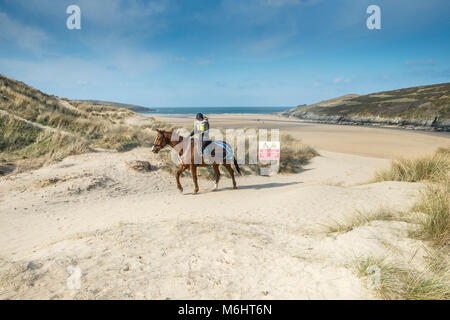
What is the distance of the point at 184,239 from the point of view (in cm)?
453

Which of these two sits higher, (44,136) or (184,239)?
(44,136)

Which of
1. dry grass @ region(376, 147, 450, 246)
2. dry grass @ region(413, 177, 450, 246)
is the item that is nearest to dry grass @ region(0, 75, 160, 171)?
dry grass @ region(376, 147, 450, 246)

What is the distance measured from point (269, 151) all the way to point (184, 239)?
10759 millimetres

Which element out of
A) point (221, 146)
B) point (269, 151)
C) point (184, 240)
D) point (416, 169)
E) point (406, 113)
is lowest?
point (184, 240)

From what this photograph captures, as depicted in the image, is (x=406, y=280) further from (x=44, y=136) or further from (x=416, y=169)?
(x=44, y=136)

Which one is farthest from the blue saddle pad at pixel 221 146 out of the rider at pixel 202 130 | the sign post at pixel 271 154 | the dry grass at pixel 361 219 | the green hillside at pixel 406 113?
the green hillside at pixel 406 113

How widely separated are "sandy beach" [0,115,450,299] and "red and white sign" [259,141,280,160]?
4.56 m

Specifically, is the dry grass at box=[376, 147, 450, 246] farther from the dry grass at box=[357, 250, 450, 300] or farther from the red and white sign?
the red and white sign

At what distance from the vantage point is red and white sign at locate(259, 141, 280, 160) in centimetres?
1432

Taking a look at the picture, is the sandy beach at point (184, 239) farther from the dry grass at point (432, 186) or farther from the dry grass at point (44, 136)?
the dry grass at point (44, 136)

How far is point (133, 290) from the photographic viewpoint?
308 centimetres

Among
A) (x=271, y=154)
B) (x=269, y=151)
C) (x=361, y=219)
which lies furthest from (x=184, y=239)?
(x=269, y=151)

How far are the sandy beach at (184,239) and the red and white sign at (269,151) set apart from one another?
456 cm

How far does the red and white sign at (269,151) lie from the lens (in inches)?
564
